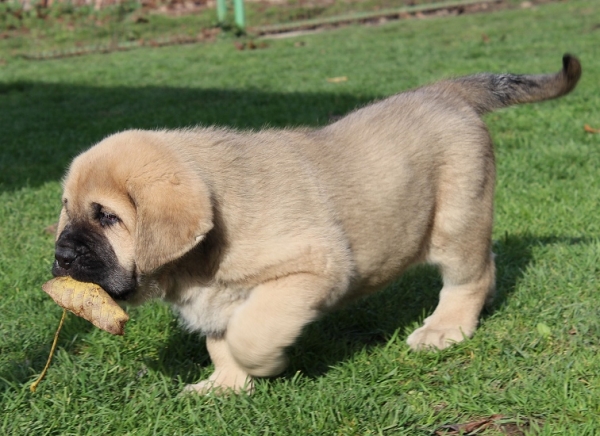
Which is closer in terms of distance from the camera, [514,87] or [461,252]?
[461,252]

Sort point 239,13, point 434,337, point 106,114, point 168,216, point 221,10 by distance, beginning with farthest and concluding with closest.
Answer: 1. point 221,10
2. point 239,13
3. point 106,114
4. point 434,337
5. point 168,216

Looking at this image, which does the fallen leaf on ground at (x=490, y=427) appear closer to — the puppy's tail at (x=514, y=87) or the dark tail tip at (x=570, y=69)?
the puppy's tail at (x=514, y=87)

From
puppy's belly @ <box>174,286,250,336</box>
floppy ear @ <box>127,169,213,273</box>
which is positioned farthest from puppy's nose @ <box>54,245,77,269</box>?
puppy's belly @ <box>174,286,250,336</box>

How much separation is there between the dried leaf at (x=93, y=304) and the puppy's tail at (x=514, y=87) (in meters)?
1.98

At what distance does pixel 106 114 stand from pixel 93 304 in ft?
18.8

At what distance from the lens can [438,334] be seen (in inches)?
140

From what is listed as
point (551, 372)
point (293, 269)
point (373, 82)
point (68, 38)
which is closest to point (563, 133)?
point (373, 82)

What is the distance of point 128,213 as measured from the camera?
282 centimetres

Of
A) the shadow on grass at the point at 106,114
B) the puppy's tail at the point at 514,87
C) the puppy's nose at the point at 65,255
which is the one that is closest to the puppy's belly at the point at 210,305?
the puppy's nose at the point at 65,255

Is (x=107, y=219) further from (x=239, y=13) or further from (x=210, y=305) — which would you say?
(x=239, y=13)

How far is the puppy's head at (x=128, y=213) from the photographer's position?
2.71 meters

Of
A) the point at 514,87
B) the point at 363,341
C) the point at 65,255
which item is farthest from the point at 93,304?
the point at 514,87

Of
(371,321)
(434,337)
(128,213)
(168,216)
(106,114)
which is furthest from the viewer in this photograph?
(106,114)

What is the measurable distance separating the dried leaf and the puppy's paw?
126cm
